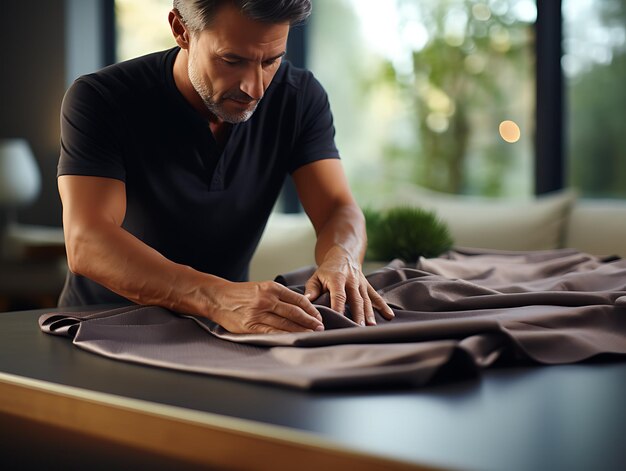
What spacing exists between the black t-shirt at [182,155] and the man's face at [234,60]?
13cm

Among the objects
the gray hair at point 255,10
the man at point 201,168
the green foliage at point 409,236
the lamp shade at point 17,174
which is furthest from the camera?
the lamp shade at point 17,174

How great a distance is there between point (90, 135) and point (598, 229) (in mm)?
2215

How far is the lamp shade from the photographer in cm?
518

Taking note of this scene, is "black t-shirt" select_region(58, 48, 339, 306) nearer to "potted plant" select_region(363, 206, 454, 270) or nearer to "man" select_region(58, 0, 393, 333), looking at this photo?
"man" select_region(58, 0, 393, 333)

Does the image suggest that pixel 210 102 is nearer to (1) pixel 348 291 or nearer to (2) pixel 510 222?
(1) pixel 348 291

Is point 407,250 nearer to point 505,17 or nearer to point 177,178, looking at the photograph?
point 177,178

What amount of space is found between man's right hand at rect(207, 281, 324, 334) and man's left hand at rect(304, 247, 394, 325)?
0.10 meters

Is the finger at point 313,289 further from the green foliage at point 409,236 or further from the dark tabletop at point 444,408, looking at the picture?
the green foliage at point 409,236

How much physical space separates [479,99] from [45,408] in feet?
11.1

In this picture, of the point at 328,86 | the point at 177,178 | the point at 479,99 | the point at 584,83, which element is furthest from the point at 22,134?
the point at 177,178

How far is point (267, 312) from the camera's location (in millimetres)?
1161

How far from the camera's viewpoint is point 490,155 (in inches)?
158

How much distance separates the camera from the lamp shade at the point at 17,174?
518cm

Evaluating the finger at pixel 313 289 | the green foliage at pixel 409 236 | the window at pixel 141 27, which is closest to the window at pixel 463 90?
the window at pixel 141 27
